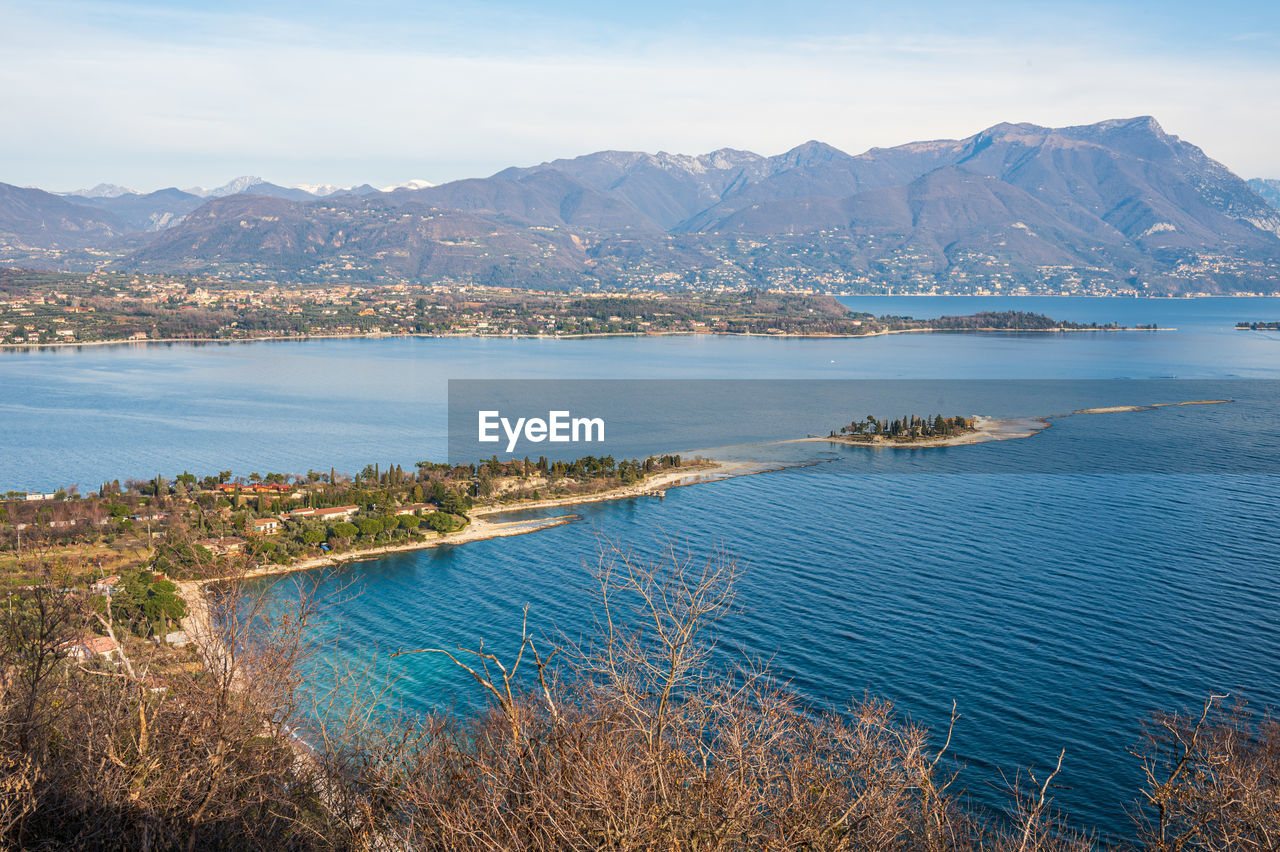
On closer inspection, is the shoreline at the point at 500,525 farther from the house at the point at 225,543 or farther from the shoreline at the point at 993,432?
the shoreline at the point at 993,432

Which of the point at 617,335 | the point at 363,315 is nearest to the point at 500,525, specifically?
the point at 617,335

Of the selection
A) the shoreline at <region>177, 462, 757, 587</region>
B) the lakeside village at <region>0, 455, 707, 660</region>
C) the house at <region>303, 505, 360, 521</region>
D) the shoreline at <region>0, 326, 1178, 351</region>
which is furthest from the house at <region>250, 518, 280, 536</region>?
the shoreline at <region>0, 326, 1178, 351</region>

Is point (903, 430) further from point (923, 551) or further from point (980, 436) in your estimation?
point (923, 551)

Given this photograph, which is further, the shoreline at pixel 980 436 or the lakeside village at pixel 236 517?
the shoreline at pixel 980 436

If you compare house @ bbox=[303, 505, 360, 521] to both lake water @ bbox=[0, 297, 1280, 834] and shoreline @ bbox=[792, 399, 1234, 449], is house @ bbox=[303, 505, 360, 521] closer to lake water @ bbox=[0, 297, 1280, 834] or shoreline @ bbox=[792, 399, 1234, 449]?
lake water @ bbox=[0, 297, 1280, 834]

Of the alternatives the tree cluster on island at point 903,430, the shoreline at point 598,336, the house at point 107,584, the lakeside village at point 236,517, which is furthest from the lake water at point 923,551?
the shoreline at point 598,336
